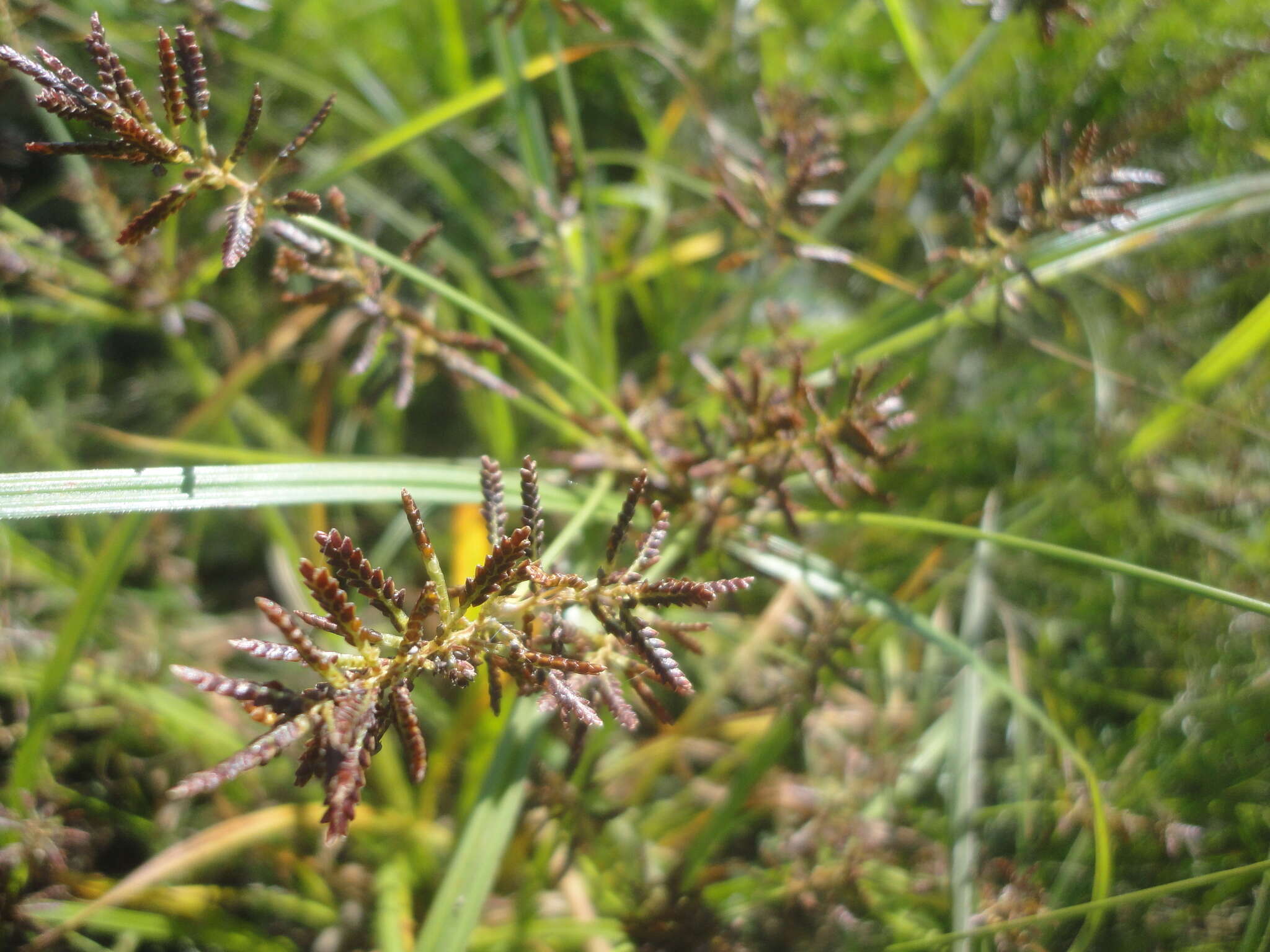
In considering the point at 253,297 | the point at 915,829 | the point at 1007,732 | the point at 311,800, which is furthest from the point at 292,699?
the point at 253,297

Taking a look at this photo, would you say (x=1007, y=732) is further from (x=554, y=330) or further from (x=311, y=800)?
(x=311, y=800)

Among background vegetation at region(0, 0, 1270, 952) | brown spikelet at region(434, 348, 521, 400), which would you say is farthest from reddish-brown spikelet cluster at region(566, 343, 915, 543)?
brown spikelet at region(434, 348, 521, 400)

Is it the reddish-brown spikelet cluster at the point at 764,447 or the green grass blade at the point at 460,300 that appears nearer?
the green grass blade at the point at 460,300

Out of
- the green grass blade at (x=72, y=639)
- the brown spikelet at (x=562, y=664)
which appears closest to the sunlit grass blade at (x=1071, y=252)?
the brown spikelet at (x=562, y=664)

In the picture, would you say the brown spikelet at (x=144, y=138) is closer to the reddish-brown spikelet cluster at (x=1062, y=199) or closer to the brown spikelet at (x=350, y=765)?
the brown spikelet at (x=350, y=765)

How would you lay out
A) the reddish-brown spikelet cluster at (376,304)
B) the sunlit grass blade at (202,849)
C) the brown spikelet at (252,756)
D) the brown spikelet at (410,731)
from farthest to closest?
the sunlit grass blade at (202,849), the reddish-brown spikelet cluster at (376,304), the brown spikelet at (410,731), the brown spikelet at (252,756)

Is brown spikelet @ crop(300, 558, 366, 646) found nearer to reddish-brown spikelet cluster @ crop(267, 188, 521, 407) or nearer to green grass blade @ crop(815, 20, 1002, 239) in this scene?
reddish-brown spikelet cluster @ crop(267, 188, 521, 407)

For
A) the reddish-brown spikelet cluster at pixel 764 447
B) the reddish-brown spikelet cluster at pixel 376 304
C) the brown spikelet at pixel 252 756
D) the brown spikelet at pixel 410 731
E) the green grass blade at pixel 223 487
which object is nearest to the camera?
the brown spikelet at pixel 252 756
